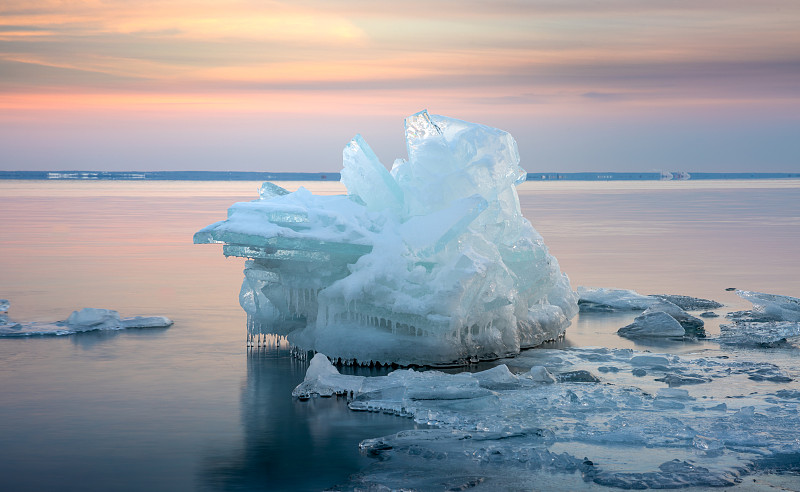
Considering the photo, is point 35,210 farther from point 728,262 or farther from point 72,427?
point 72,427

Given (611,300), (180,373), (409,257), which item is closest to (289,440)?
(180,373)

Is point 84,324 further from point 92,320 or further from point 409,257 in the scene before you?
point 409,257

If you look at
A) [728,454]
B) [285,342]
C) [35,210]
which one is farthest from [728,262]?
[35,210]

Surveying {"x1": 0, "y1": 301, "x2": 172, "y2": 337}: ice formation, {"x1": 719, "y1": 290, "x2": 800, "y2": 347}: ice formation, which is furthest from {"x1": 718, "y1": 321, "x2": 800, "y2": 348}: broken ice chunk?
{"x1": 0, "y1": 301, "x2": 172, "y2": 337}: ice formation

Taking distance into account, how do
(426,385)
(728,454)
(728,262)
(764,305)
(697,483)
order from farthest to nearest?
1. (728,262)
2. (764,305)
3. (426,385)
4. (728,454)
5. (697,483)

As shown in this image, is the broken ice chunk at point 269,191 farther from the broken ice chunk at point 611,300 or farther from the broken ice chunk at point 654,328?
the broken ice chunk at point 611,300

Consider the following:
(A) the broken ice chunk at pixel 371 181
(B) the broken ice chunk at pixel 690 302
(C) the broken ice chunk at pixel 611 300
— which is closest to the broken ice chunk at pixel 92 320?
(A) the broken ice chunk at pixel 371 181

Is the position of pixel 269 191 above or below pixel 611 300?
above

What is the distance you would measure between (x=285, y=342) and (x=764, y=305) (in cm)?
841

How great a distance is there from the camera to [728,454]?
26.2ft

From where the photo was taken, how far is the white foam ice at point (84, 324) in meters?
13.6

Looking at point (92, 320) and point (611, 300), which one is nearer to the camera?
point (92, 320)

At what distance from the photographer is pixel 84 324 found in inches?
548

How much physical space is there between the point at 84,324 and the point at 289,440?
656cm
